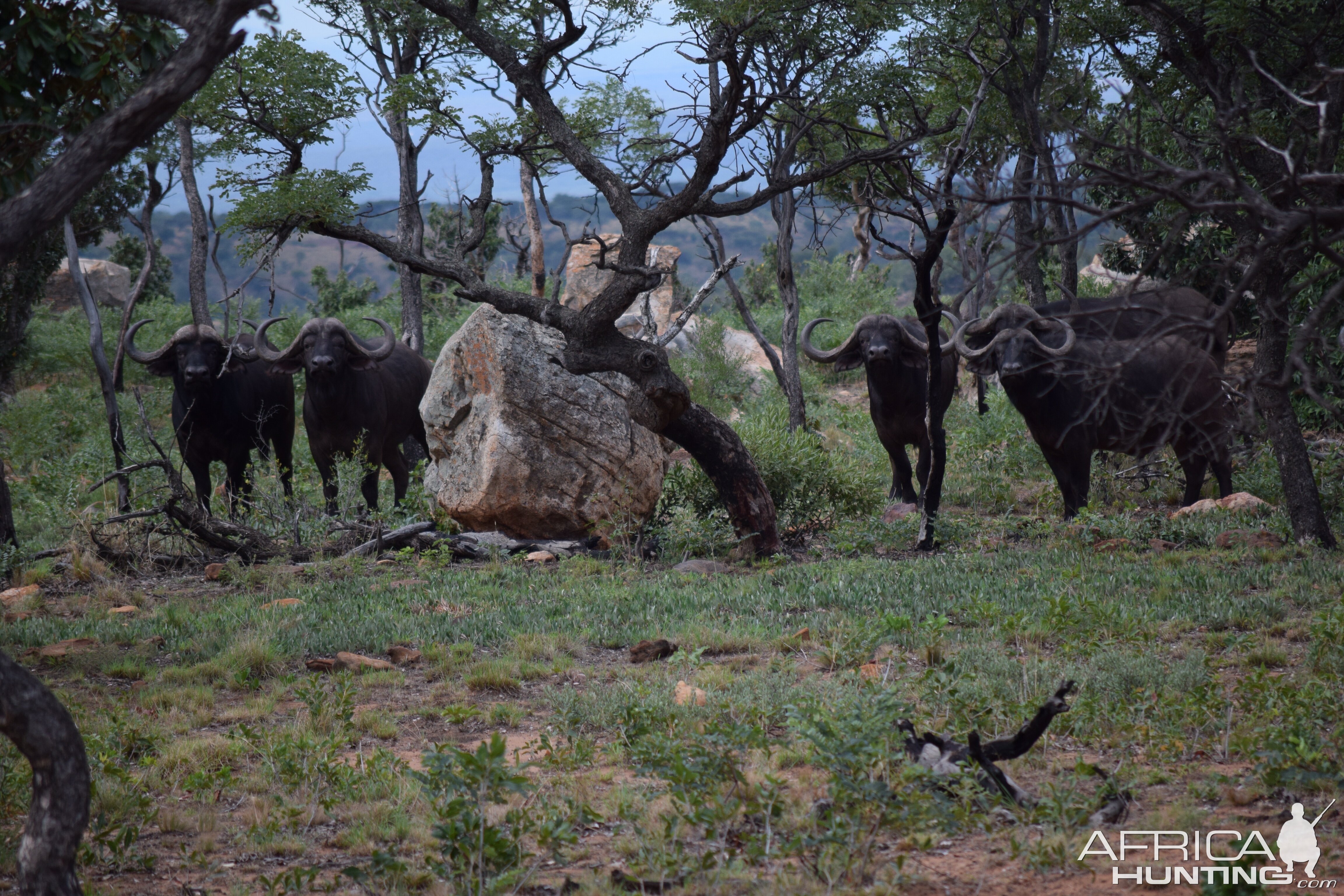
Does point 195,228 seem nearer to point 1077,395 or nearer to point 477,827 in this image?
point 1077,395

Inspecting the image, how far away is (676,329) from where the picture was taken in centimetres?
1417

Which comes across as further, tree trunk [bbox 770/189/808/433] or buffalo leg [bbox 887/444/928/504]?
tree trunk [bbox 770/189/808/433]

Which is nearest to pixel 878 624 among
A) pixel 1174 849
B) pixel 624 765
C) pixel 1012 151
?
pixel 624 765

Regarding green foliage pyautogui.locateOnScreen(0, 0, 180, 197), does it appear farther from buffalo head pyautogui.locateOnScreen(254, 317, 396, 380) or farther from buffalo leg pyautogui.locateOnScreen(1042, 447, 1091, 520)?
buffalo leg pyautogui.locateOnScreen(1042, 447, 1091, 520)

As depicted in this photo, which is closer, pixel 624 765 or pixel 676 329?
pixel 624 765

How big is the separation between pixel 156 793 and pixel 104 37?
3548mm

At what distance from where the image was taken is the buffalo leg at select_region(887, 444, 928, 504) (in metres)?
12.3

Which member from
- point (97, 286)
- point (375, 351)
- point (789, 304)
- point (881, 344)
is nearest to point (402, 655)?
point (375, 351)

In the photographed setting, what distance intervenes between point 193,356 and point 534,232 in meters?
9.88

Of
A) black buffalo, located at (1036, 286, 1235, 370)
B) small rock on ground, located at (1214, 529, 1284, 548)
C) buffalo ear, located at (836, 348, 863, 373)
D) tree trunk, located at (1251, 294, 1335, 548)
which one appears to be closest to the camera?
black buffalo, located at (1036, 286, 1235, 370)

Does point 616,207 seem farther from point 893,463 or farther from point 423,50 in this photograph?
point 423,50

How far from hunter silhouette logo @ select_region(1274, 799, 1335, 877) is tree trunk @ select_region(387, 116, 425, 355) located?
14.3m

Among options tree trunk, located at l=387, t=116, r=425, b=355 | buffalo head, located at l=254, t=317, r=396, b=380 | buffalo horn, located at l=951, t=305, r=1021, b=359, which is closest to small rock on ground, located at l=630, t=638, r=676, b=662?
buffalo horn, located at l=951, t=305, r=1021, b=359

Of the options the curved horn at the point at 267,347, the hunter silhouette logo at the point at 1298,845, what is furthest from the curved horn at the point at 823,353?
the hunter silhouette logo at the point at 1298,845
